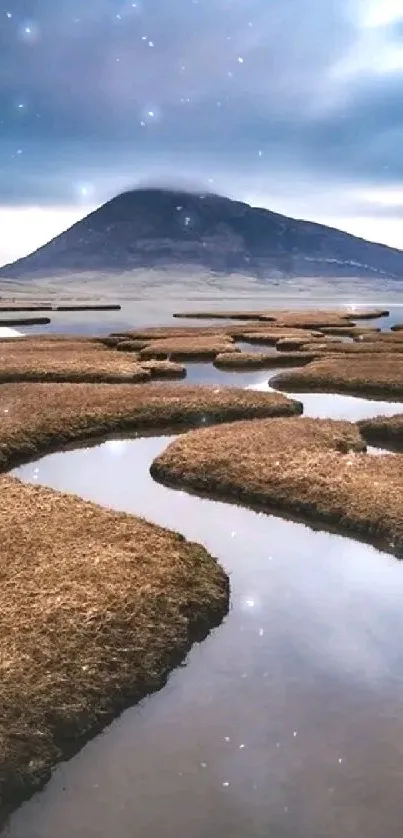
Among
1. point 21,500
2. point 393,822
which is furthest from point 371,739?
point 21,500

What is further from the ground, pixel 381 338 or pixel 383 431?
pixel 381 338

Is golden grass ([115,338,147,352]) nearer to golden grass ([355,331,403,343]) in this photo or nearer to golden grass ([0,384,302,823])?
golden grass ([355,331,403,343])

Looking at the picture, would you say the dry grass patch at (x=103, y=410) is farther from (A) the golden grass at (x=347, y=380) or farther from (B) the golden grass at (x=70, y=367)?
(A) the golden grass at (x=347, y=380)

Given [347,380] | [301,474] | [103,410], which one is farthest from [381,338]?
[301,474]

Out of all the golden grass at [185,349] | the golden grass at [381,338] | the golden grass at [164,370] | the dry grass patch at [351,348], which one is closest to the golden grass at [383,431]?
the golden grass at [164,370]

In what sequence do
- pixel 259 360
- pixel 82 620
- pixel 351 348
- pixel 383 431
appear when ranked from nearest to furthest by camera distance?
pixel 82 620
pixel 383 431
pixel 259 360
pixel 351 348

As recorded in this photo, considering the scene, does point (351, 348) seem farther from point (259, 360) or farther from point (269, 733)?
point (269, 733)

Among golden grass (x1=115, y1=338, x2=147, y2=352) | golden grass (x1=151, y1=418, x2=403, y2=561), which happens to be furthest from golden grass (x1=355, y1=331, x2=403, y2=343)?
golden grass (x1=151, y1=418, x2=403, y2=561)

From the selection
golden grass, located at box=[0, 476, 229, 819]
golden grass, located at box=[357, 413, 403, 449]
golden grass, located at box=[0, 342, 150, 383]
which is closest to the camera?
golden grass, located at box=[0, 476, 229, 819]

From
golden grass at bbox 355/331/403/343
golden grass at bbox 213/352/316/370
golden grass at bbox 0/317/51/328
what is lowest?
golden grass at bbox 0/317/51/328
